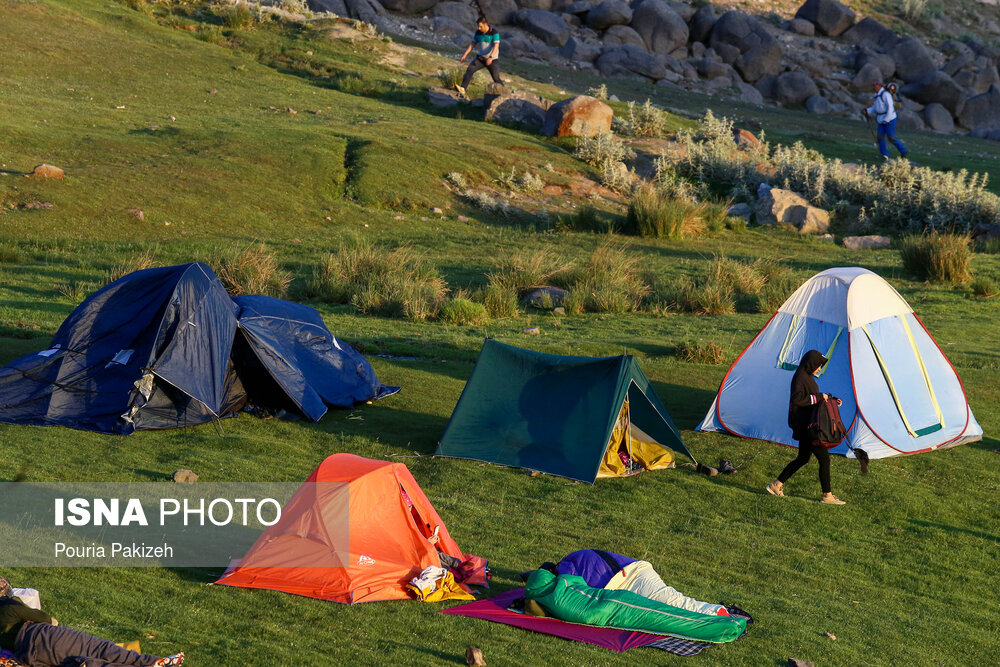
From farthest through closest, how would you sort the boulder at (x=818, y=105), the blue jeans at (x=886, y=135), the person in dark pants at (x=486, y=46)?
the boulder at (x=818, y=105), the blue jeans at (x=886, y=135), the person in dark pants at (x=486, y=46)

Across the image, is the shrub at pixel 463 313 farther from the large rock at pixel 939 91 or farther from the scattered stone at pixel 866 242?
the large rock at pixel 939 91

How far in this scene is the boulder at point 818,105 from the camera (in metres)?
58.9

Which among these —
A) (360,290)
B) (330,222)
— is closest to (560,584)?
(360,290)

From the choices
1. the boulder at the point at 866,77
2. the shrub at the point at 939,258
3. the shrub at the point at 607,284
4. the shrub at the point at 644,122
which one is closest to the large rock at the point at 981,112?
the boulder at the point at 866,77

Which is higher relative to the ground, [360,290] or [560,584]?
[560,584]

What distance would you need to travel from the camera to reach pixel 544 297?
22.4 metres

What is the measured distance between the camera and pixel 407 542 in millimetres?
9023

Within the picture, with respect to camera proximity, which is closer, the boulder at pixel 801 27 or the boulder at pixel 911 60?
the boulder at pixel 911 60

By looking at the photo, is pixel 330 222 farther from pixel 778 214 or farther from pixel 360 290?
pixel 778 214

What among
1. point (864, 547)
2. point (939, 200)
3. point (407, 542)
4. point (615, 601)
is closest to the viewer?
point (615, 601)

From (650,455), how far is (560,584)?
17.2ft

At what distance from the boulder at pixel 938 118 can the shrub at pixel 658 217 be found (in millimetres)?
35167

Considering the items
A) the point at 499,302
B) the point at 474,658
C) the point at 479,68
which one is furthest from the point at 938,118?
the point at 474,658

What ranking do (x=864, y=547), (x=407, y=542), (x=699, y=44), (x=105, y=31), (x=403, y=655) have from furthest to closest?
1. (x=699, y=44)
2. (x=105, y=31)
3. (x=864, y=547)
4. (x=407, y=542)
5. (x=403, y=655)
